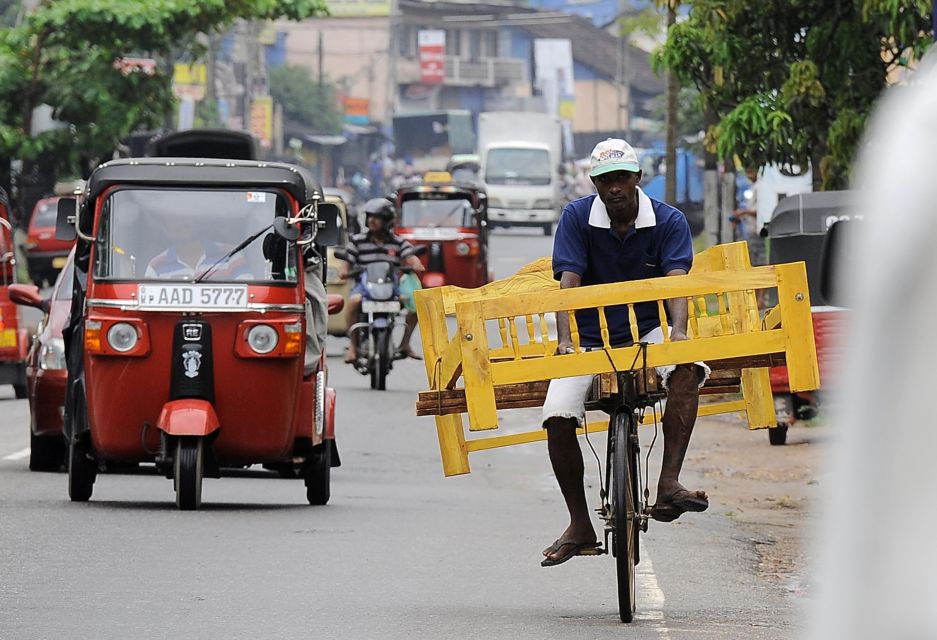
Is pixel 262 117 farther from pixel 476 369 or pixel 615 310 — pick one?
pixel 476 369

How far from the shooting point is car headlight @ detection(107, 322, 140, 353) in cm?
1171

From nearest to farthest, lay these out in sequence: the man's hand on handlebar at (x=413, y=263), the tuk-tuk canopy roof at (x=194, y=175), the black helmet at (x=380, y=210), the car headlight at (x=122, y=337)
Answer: the car headlight at (x=122, y=337) → the tuk-tuk canopy roof at (x=194, y=175) → the black helmet at (x=380, y=210) → the man's hand on handlebar at (x=413, y=263)

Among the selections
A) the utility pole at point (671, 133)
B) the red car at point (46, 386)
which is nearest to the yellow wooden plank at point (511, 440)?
the red car at point (46, 386)

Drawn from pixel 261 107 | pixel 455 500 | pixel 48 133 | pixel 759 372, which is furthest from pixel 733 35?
pixel 261 107

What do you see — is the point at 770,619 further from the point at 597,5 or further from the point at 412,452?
the point at 597,5

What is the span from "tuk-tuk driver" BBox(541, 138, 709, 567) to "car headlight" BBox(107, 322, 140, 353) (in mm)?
4067

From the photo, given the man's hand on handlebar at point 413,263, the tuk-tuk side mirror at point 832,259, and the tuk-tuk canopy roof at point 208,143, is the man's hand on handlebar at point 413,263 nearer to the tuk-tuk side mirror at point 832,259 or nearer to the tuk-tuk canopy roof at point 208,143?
the tuk-tuk canopy roof at point 208,143

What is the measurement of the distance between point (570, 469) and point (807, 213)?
10238mm

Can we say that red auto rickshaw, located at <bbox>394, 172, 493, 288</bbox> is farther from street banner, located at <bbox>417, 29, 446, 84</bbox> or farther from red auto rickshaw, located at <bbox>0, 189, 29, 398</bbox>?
street banner, located at <bbox>417, 29, 446, 84</bbox>

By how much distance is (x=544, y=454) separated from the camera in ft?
58.2

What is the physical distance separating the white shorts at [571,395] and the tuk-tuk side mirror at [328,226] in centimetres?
430

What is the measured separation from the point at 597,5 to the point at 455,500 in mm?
106703

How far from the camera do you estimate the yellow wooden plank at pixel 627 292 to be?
24.8ft

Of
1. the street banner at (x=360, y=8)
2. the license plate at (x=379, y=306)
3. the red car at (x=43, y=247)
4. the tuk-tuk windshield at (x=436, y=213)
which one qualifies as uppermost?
the street banner at (x=360, y=8)
